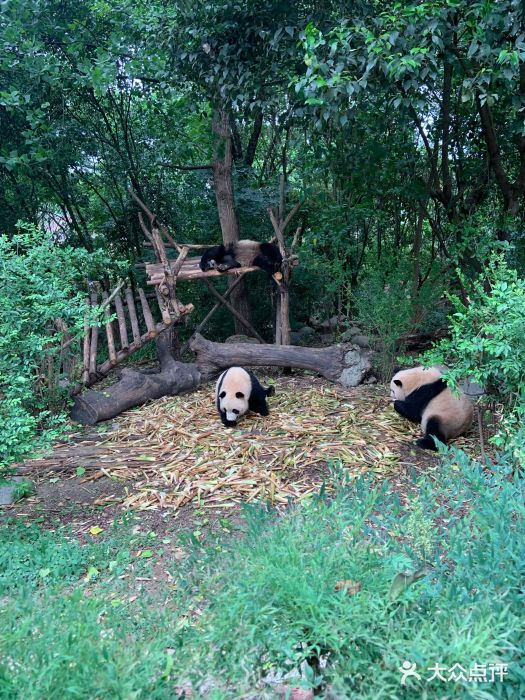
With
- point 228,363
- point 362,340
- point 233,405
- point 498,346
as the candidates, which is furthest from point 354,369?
point 498,346

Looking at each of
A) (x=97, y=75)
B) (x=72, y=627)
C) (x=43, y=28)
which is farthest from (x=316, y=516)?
(x=43, y=28)

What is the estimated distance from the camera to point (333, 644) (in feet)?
5.32

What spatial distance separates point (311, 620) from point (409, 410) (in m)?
3.40

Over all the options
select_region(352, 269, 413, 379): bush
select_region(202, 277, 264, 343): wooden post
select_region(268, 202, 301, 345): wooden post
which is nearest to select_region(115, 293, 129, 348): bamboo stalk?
select_region(202, 277, 264, 343): wooden post

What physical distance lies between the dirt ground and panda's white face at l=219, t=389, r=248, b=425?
0.40ft

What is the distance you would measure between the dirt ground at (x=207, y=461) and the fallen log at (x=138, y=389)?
145mm

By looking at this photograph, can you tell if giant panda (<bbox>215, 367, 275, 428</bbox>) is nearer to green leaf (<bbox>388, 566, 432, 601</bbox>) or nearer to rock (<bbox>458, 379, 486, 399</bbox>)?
rock (<bbox>458, 379, 486, 399</bbox>)

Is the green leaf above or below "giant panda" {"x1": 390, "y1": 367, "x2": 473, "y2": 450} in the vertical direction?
above

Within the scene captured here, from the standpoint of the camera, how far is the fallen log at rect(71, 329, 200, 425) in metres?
5.53

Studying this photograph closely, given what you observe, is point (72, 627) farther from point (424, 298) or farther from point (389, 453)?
point (424, 298)

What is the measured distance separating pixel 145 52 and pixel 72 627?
5.79 metres

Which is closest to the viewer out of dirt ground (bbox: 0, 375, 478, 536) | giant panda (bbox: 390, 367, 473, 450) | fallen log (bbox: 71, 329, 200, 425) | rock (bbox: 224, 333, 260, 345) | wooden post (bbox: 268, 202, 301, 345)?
dirt ground (bbox: 0, 375, 478, 536)

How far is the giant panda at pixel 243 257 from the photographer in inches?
260

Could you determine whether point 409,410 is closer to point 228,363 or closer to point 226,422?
point 226,422
